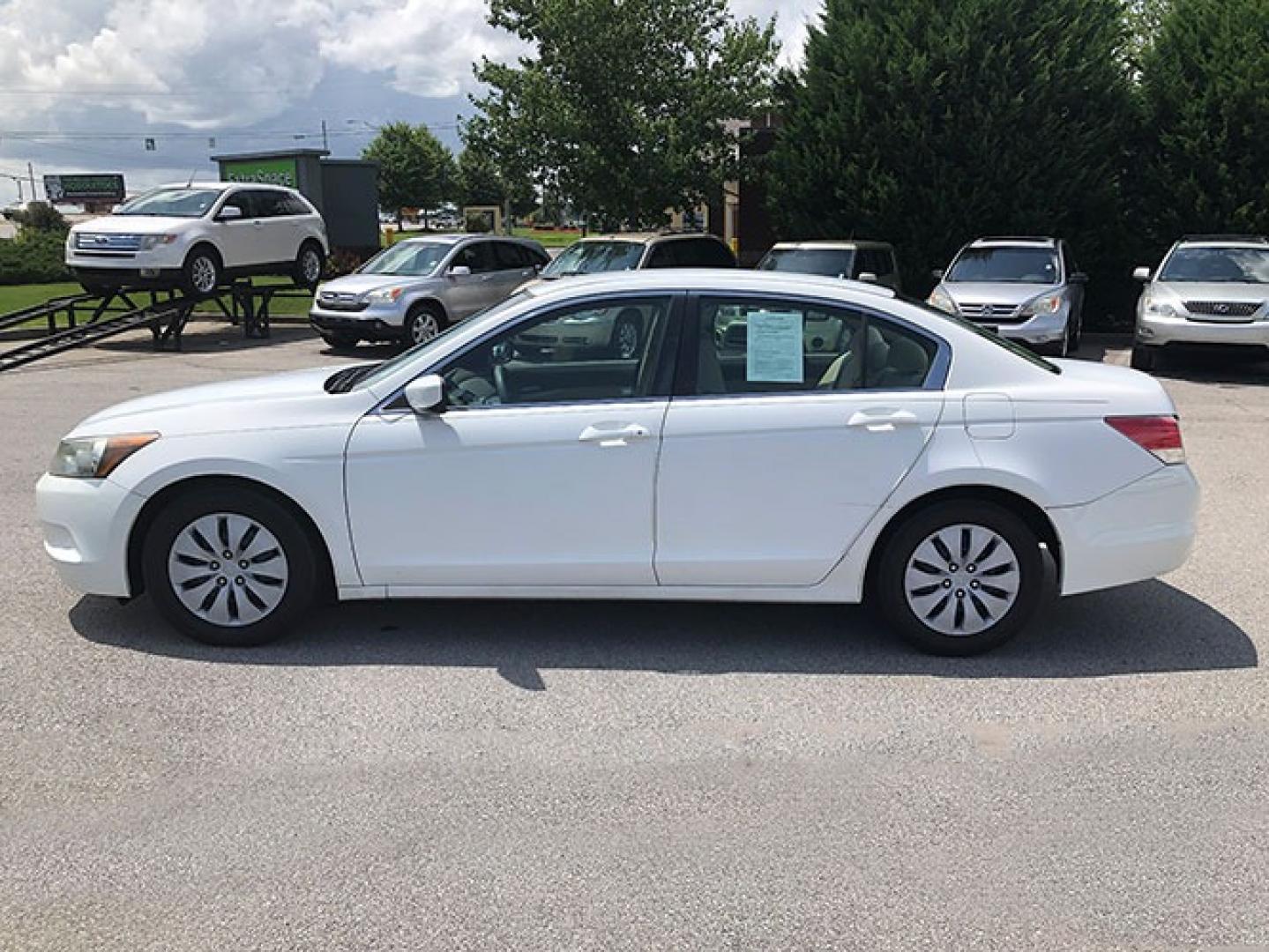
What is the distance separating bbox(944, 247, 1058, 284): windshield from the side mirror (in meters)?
11.5

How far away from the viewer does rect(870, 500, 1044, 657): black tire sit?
457cm

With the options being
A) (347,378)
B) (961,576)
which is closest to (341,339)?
(347,378)

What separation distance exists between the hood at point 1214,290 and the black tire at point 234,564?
1181 cm

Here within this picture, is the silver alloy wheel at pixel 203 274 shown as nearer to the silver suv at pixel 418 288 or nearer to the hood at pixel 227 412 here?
the silver suv at pixel 418 288

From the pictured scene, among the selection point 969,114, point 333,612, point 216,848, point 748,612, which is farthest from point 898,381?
point 969,114

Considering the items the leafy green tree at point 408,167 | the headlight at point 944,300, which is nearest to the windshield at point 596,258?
the headlight at point 944,300

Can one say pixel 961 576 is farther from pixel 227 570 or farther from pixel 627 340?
pixel 227 570

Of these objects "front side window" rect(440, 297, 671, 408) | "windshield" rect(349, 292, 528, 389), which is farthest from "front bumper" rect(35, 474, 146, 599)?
"front side window" rect(440, 297, 671, 408)

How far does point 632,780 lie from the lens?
3.69 meters

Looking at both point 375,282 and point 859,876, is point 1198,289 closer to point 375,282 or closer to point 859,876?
point 375,282

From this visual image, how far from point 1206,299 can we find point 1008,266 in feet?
8.39

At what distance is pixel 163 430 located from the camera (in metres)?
4.66

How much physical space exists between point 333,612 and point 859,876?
296 cm

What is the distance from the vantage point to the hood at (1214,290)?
12930 millimetres
